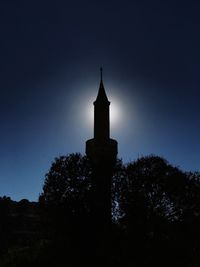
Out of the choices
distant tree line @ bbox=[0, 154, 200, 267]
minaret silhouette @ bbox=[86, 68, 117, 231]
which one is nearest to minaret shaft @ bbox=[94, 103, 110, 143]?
minaret silhouette @ bbox=[86, 68, 117, 231]

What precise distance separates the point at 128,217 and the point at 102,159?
9.65 m

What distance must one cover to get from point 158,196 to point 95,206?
21.1 ft

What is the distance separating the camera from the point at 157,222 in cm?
3634

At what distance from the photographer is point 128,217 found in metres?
37.4

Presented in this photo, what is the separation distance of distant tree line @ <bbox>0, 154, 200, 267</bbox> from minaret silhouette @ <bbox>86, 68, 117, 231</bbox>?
73cm

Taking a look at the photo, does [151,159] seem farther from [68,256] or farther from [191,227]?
[68,256]

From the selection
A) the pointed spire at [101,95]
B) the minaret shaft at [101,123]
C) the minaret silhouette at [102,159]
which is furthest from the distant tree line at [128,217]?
the pointed spire at [101,95]

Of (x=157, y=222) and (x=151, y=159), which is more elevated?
(x=151, y=159)

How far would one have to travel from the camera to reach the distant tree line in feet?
113

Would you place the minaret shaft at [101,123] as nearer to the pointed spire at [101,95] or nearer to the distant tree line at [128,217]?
the pointed spire at [101,95]

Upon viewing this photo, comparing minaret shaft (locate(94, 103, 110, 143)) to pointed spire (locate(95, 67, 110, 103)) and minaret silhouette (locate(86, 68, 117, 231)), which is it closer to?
minaret silhouette (locate(86, 68, 117, 231))

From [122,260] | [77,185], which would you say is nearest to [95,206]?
[77,185]

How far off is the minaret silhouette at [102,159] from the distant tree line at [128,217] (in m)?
0.73

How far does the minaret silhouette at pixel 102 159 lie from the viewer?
1586 inches
